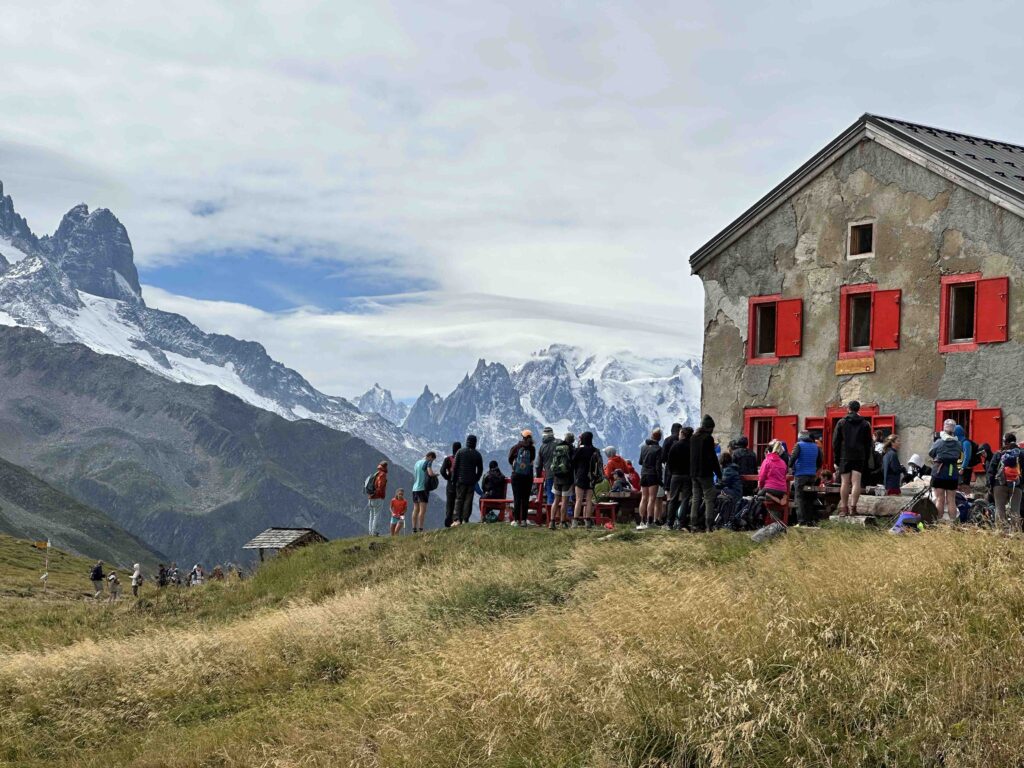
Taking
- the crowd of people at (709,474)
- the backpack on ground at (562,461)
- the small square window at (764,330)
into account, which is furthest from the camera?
the small square window at (764,330)

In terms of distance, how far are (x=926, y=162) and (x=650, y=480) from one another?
1098 centimetres

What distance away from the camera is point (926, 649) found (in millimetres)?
12453

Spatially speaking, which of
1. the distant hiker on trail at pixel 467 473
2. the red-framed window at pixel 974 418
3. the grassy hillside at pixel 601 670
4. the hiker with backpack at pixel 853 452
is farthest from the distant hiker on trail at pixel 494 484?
the red-framed window at pixel 974 418

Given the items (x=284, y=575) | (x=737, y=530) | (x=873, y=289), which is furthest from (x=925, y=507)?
(x=284, y=575)

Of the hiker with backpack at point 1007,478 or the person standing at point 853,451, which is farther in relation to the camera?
the person standing at point 853,451

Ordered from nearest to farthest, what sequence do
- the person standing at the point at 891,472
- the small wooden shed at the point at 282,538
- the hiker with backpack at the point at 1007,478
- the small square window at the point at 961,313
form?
the hiker with backpack at the point at 1007,478 → the person standing at the point at 891,472 → the small square window at the point at 961,313 → the small wooden shed at the point at 282,538

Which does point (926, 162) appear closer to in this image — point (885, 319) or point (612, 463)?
point (885, 319)

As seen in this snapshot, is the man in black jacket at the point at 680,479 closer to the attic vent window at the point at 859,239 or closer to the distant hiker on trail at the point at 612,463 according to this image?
the distant hiker on trail at the point at 612,463

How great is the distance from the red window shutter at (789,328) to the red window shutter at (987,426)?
16.6 feet

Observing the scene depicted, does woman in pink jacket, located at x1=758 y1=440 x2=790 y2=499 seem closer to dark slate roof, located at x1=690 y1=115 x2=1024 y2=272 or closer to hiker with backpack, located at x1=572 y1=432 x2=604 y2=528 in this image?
hiker with backpack, located at x1=572 y1=432 x2=604 y2=528

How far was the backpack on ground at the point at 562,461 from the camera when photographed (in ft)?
88.1

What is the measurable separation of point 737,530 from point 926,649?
Result: 1125cm

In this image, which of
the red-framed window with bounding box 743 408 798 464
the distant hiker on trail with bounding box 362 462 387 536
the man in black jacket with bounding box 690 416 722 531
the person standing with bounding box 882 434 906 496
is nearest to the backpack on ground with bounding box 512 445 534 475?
the man in black jacket with bounding box 690 416 722 531

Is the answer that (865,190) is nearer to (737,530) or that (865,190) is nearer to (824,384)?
(824,384)
